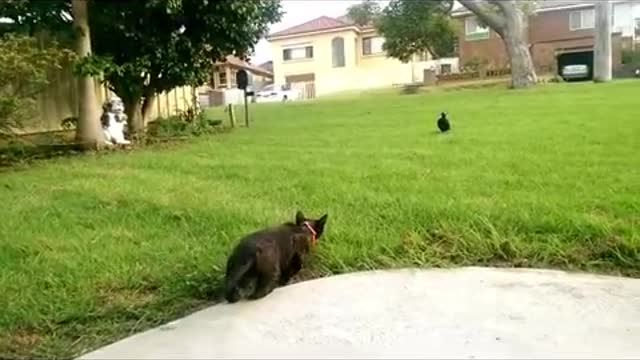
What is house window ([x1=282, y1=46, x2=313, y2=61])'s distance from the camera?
37.9m

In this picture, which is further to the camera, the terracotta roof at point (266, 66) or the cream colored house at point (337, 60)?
the terracotta roof at point (266, 66)

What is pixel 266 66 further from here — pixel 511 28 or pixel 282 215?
pixel 282 215

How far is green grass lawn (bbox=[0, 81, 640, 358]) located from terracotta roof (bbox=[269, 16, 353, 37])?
2948 cm

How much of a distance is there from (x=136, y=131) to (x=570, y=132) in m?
6.31

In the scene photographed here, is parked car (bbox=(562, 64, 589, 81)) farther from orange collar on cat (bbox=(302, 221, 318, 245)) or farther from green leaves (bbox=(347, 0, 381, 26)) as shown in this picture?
orange collar on cat (bbox=(302, 221, 318, 245))

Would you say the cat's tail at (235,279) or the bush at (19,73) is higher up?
the bush at (19,73)

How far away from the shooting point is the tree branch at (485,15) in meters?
23.2

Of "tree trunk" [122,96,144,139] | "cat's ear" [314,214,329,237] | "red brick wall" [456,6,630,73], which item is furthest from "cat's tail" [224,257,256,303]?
"red brick wall" [456,6,630,73]

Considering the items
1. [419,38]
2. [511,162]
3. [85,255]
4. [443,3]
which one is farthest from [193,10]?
[419,38]

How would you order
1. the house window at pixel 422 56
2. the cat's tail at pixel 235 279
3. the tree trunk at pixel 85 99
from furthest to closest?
1. the house window at pixel 422 56
2. the tree trunk at pixel 85 99
3. the cat's tail at pixel 235 279

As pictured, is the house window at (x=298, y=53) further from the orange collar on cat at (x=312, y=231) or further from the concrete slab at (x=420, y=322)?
the concrete slab at (x=420, y=322)

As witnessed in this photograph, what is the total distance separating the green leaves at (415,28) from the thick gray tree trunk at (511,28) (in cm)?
555

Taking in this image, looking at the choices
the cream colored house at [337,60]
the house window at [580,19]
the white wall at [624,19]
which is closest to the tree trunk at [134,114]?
the cream colored house at [337,60]

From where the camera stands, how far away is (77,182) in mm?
6469
